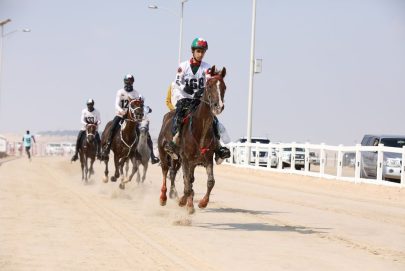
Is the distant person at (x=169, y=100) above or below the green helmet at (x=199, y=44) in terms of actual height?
below

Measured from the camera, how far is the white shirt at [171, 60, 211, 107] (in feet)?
45.9

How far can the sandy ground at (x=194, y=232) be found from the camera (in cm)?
905

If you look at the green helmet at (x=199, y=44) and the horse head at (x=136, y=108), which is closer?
Result: the green helmet at (x=199, y=44)

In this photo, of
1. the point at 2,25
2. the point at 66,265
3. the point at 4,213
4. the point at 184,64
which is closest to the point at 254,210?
the point at 184,64

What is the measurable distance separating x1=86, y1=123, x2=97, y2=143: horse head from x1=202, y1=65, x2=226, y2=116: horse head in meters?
12.8

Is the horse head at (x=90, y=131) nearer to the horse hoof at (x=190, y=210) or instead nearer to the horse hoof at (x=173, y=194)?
the horse hoof at (x=173, y=194)

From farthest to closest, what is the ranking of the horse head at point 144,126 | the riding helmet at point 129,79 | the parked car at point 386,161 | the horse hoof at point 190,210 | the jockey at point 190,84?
the parked car at point 386,161
the horse head at point 144,126
the riding helmet at point 129,79
the jockey at point 190,84
the horse hoof at point 190,210

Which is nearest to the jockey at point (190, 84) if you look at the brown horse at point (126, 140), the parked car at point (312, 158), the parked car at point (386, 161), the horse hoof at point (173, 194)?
the horse hoof at point (173, 194)

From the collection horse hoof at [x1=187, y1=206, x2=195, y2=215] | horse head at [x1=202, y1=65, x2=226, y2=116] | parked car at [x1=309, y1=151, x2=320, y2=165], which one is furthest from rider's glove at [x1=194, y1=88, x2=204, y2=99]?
parked car at [x1=309, y1=151, x2=320, y2=165]

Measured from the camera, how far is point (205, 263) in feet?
29.1

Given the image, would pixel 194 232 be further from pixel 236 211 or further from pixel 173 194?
pixel 173 194

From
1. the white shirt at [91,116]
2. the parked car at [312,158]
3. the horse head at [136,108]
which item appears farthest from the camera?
the parked car at [312,158]

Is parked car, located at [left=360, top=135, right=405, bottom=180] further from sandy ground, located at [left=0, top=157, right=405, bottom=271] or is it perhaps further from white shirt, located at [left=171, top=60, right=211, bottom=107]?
white shirt, located at [left=171, top=60, right=211, bottom=107]

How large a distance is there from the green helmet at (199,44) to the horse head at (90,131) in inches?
460
